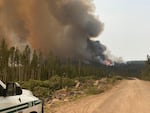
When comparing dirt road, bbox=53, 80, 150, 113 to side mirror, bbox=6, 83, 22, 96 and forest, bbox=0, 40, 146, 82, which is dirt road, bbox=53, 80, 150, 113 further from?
forest, bbox=0, 40, 146, 82

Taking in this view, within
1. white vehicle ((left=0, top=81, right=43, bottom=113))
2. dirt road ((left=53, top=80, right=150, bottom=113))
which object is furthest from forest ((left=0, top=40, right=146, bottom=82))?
white vehicle ((left=0, top=81, right=43, bottom=113))

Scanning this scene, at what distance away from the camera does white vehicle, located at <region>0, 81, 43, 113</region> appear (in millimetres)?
7664

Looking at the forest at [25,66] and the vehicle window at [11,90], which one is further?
the forest at [25,66]

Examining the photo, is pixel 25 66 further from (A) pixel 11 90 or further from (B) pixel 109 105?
(A) pixel 11 90

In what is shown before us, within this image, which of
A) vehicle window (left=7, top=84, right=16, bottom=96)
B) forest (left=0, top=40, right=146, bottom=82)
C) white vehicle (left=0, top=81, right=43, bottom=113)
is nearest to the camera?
white vehicle (left=0, top=81, right=43, bottom=113)

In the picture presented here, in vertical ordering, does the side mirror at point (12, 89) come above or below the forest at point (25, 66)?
below

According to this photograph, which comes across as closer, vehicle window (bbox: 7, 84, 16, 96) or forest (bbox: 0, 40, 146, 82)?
vehicle window (bbox: 7, 84, 16, 96)

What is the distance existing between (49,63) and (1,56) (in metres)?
36.1

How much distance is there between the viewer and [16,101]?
27.1 feet

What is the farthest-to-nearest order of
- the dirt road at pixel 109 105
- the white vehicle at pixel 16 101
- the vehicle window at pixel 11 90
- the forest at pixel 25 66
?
the forest at pixel 25 66
the dirt road at pixel 109 105
the vehicle window at pixel 11 90
the white vehicle at pixel 16 101

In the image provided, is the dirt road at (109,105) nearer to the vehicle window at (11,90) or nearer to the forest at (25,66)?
the vehicle window at (11,90)

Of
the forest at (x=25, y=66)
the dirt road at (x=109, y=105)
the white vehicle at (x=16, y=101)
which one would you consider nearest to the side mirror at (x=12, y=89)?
the white vehicle at (x=16, y=101)

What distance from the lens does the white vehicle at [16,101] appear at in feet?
25.1

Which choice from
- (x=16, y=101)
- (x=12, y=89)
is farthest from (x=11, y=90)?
(x=16, y=101)
